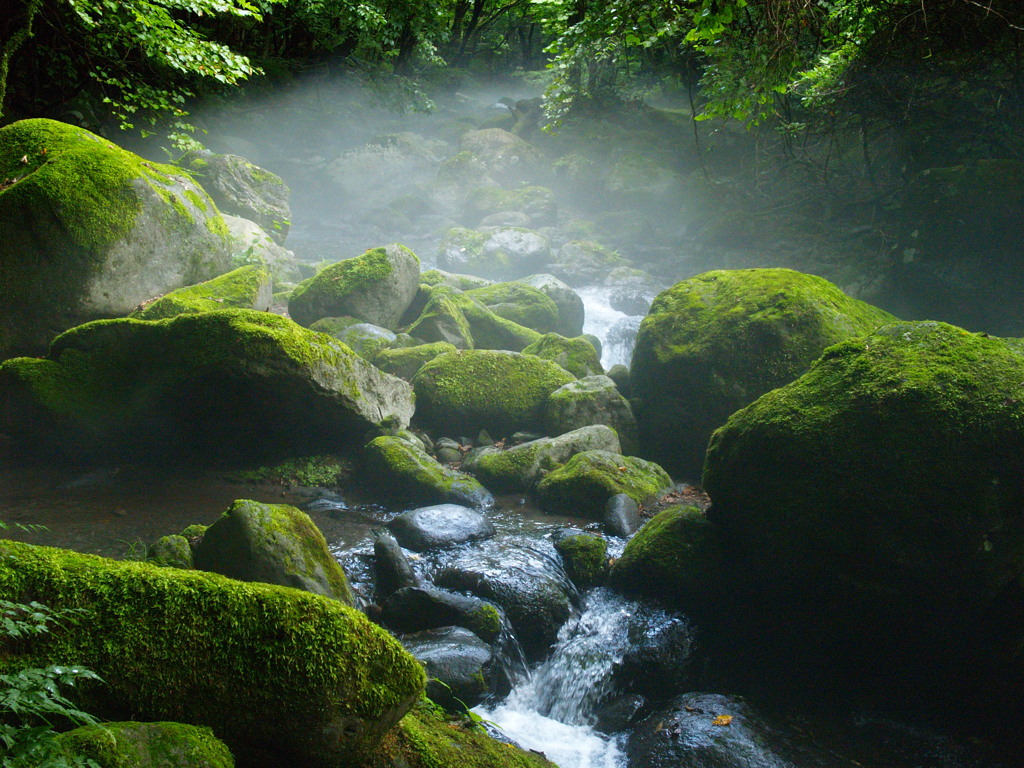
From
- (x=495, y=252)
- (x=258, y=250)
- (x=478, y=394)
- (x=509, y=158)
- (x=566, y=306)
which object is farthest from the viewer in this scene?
(x=509, y=158)

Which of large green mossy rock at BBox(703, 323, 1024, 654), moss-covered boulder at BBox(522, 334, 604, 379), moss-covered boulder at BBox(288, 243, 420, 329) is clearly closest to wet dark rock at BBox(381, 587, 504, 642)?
large green mossy rock at BBox(703, 323, 1024, 654)

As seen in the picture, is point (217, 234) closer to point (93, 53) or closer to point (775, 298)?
point (93, 53)

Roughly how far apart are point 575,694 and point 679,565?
5.23ft

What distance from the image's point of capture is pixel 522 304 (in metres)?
14.2

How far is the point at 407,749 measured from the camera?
2.55 meters

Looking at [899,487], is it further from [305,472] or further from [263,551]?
[305,472]

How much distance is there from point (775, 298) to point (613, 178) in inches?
697

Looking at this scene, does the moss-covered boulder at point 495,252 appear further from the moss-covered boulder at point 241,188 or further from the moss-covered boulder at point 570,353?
the moss-covered boulder at point 570,353

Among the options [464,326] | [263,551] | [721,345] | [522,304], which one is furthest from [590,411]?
[263,551]

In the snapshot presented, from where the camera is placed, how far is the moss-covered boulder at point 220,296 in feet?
24.9

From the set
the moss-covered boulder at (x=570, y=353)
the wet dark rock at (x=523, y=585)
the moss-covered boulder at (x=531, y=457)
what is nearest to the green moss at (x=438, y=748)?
the wet dark rock at (x=523, y=585)

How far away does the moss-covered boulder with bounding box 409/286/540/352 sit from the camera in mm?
11461

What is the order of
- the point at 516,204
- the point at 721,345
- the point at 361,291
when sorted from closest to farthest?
the point at 721,345, the point at 361,291, the point at 516,204

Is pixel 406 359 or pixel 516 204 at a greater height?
pixel 516 204
